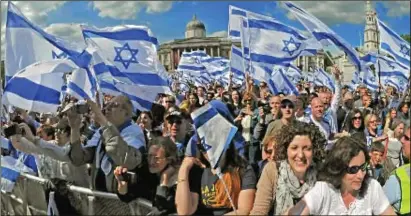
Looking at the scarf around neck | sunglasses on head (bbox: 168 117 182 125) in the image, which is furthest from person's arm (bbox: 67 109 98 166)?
the scarf around neck

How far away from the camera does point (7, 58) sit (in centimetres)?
789

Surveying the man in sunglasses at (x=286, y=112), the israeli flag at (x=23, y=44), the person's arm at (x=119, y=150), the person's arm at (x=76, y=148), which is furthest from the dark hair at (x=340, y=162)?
the israeli flag at (x=23, y=44)

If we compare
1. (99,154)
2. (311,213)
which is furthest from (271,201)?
(99,154)

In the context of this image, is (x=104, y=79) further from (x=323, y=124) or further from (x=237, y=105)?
(x=237, y=105)

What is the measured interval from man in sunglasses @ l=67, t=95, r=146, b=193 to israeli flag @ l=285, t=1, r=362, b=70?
4.55 metres

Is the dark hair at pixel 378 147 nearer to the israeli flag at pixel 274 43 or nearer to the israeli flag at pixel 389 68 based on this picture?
the israeli flag at pixel 274 43

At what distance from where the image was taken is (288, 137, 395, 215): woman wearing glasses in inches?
149

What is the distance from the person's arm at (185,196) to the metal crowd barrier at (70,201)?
1.56 ft

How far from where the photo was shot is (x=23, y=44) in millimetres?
8180

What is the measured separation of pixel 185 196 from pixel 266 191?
0.55 m

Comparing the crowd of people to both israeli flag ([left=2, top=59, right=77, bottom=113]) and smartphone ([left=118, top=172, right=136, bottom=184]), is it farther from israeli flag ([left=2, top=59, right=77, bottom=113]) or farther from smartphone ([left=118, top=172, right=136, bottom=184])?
israeli flag ([left=2, top=59, right=77, bottom=113])

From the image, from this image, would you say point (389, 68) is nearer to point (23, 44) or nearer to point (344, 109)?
point (344, 109)

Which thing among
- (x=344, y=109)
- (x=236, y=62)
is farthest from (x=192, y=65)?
(x=344, y=109)

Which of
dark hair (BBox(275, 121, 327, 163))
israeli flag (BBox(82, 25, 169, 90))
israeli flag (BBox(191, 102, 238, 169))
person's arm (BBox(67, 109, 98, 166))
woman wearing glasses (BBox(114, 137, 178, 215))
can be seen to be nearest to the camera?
dark hair (BBox(275, 121, 327, 163))
